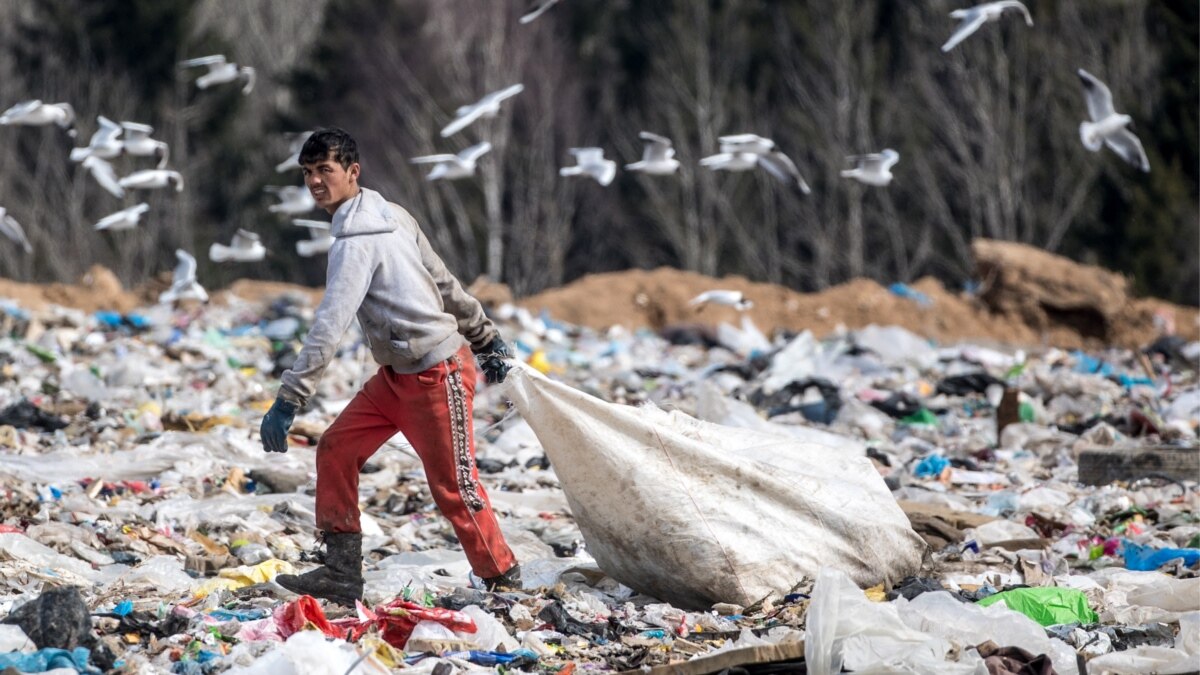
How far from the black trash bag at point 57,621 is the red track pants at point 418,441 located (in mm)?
876

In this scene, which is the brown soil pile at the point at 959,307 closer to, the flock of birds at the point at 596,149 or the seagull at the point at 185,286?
the seagull at the point at 185,286

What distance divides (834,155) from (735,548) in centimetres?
2177

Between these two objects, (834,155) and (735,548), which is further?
(834,155)

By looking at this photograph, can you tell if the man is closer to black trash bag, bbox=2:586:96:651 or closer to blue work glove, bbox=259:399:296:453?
blue work glove, bbox=259:399:296:453

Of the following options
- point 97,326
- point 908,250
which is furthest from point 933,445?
point 908,250

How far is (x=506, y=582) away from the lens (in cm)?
457

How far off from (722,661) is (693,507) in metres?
0.87

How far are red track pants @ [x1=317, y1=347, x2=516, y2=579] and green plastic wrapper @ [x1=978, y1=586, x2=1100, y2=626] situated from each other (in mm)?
1447

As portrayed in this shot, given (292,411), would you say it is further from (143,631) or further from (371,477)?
(371,477)

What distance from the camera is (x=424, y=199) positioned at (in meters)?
27.0

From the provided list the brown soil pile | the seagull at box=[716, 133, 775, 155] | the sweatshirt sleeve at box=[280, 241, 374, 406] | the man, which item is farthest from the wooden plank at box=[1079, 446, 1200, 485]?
the brown soil pile

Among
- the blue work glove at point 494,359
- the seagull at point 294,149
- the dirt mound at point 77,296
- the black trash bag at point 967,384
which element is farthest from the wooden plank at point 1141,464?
the dirt mound at point 77,296

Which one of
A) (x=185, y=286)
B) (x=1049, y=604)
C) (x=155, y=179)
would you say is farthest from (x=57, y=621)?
(x=185, y=286)

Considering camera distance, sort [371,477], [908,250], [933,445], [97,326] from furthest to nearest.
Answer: [908,250]
[97,326]
[933,445]
[371,477]
